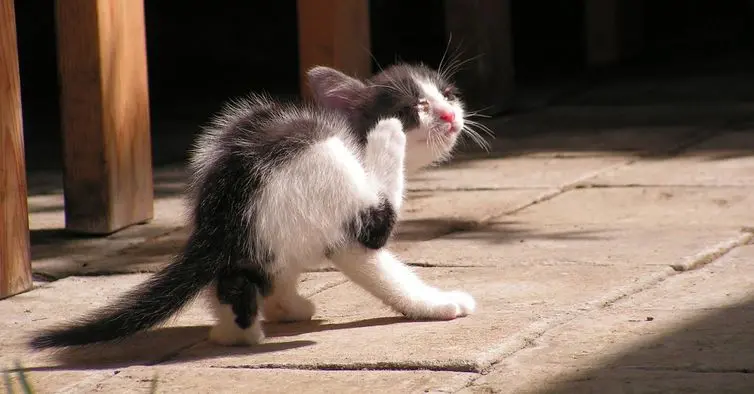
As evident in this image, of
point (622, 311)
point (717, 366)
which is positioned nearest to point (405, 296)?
point (622, 311)

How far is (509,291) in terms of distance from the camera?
4.40 meters

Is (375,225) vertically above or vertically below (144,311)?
above

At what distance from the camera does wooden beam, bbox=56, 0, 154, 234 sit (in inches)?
223

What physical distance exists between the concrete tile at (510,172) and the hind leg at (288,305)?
2.54 meters

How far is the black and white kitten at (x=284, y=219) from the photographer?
148 inches

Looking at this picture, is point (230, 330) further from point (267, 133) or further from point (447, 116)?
point (447, 116)

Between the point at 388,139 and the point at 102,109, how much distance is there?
2110mm

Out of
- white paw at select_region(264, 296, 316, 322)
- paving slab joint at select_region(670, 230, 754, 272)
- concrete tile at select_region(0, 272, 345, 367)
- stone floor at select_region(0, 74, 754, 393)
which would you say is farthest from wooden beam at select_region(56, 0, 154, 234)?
paving slab joint at select_region(670, 230, 754, 272)

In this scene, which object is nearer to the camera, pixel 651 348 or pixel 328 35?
pixel 651 348

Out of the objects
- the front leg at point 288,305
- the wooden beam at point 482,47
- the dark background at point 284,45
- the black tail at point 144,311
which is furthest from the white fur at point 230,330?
the dark background at point 284,45

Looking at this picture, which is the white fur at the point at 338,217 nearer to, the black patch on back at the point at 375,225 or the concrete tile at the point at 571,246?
the black patch on back at the point at 375,225

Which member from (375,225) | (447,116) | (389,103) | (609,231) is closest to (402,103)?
(389,103)

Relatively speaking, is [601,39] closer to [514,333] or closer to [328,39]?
[328,39]

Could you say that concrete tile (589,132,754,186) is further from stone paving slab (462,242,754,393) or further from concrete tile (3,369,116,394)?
concrete tile (3,369,116,394)
